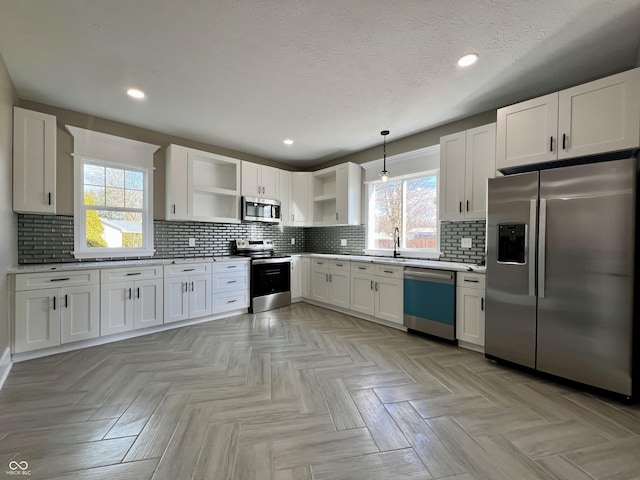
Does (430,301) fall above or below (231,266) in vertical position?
below

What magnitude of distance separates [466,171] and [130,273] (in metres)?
4.14

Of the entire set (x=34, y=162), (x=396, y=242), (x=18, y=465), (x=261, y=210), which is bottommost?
(x=18, y=465)

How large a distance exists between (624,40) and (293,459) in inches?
146

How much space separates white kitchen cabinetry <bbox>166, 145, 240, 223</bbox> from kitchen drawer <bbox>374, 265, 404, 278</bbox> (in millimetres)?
2425

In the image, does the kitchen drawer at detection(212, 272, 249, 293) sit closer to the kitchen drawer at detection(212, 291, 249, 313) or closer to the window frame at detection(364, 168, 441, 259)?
the kitchen drawer at detection(212, 291, 249, 313)

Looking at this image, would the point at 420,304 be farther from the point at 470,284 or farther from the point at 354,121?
the point at 354,121

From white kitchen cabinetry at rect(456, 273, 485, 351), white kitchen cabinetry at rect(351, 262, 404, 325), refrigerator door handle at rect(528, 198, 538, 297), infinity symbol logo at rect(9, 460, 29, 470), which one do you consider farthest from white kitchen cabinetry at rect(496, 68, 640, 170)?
infinity symbol logo at rect(9, 460, 29, 470)

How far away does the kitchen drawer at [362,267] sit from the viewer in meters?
3.96

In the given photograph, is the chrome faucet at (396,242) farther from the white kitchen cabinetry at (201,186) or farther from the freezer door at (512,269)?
the white kitchen cabinetry at (201,186)

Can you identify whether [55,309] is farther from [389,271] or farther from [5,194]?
[389,271]

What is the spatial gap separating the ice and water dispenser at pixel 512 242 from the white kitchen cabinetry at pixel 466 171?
21.5 inches

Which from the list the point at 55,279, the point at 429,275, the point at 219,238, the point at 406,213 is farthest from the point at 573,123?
the point at 55,279

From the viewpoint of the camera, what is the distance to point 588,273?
214cm

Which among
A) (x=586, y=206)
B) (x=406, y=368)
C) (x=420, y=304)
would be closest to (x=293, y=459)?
(x=406, y=368)
